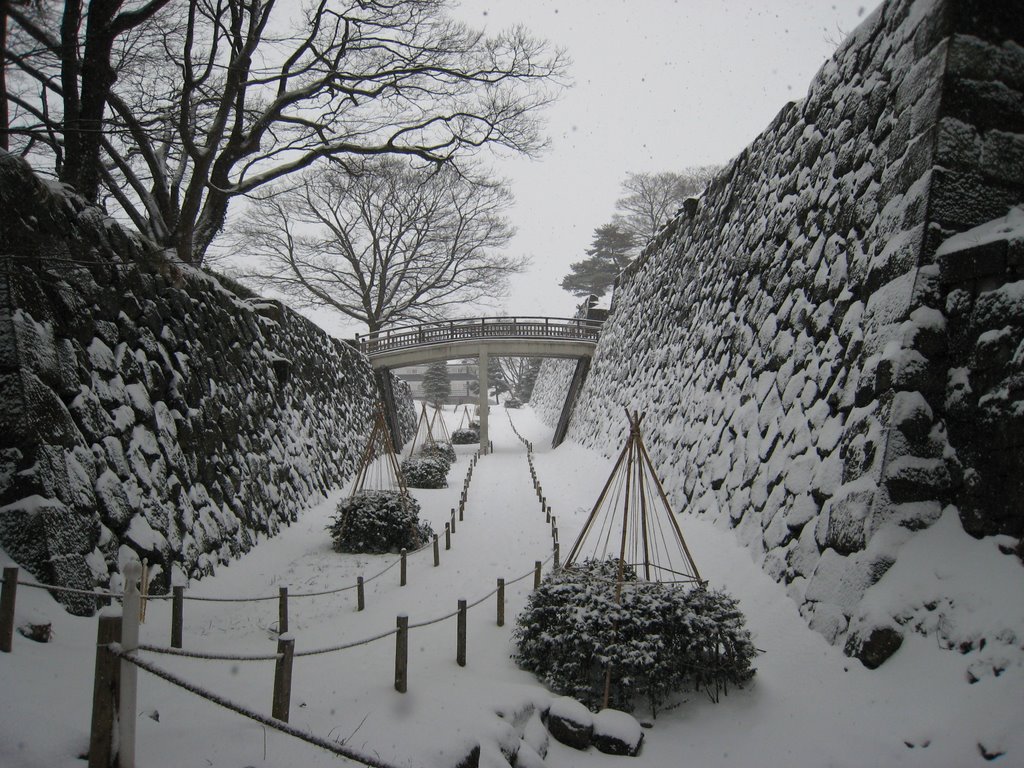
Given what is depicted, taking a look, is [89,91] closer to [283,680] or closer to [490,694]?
[283,680]

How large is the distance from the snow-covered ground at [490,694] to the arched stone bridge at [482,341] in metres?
14.5

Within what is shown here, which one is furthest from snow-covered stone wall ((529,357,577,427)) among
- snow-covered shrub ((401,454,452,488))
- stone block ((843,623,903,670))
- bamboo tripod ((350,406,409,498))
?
stone block ((843,623,903,670))

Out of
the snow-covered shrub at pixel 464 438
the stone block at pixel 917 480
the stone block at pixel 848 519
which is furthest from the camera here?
the snow-covered shrub at pixel 464 438

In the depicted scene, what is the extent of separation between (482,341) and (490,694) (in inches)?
662

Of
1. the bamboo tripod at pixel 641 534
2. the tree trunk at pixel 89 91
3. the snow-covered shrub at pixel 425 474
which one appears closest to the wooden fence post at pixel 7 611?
the bamboo tripod at pixel 641 534

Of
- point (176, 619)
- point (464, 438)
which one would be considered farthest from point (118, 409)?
point (464, 438)

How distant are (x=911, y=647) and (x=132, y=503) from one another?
609cm

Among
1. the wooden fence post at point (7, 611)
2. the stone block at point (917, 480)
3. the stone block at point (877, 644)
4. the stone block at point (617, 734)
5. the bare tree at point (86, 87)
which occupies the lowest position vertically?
the stone block at point (617, 734)

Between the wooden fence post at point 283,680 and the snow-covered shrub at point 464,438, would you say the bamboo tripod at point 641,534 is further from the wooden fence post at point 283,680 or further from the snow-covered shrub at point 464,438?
the snow-covered shrub at point 464,438

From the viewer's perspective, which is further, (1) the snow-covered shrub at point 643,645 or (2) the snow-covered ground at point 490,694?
(1) the snow-covered shrub at point 643,645

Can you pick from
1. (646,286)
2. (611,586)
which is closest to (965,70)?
(611,586)

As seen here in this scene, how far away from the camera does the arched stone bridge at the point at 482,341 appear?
1995 centimetres

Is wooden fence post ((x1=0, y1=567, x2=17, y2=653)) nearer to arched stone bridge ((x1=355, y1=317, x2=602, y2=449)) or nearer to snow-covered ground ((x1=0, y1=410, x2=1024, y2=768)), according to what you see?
snow-covered ground ((x1=0, y1=410, x2=1024, y2=768))

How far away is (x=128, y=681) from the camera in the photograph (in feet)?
7.80
